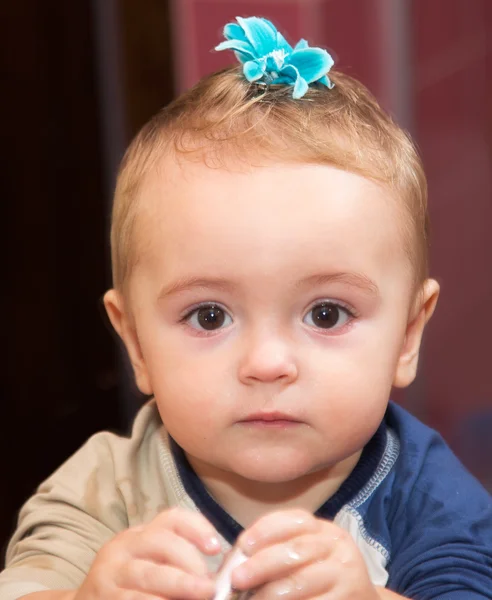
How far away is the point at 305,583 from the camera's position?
63 cm

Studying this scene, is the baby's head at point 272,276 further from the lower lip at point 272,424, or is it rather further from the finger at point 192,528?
the finger at point 192,528

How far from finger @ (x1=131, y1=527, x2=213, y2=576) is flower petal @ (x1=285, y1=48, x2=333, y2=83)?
40 centimetres

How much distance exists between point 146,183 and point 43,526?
Result: 1.05ft

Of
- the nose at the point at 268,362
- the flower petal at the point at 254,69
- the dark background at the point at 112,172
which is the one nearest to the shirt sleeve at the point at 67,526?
the nose at the point at 268,362

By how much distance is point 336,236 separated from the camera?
0.72m

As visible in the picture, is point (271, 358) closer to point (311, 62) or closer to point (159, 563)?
point (159, 563)

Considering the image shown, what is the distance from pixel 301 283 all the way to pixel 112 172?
145cm

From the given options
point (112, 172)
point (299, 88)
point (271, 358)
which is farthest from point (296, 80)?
point (112, 172)

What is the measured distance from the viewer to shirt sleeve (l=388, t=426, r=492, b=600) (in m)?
0.75

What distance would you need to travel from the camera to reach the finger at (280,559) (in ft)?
2.03

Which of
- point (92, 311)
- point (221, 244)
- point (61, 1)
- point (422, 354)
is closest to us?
point (221, 244)

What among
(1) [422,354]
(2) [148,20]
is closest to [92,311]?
(2) [148,20]

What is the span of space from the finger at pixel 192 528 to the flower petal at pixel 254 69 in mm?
373

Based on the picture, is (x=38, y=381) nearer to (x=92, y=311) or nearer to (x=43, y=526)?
(x=92, y=311)
